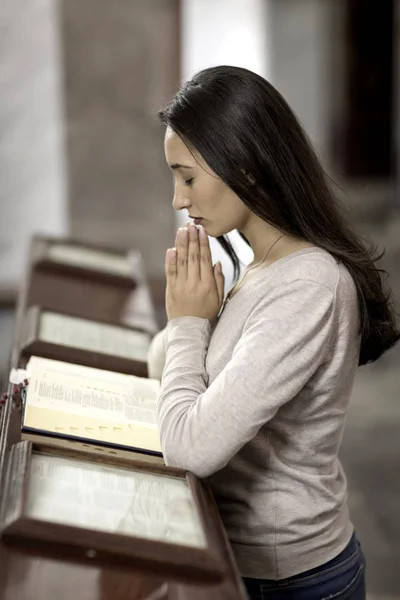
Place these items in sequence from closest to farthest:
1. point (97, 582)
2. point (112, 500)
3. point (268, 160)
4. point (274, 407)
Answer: point (97, 582) < point (112, 500) < point (274, 407) < point (268, 160)

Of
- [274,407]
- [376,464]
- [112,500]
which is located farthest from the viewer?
[376,464]

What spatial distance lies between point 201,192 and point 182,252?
0.53 ft

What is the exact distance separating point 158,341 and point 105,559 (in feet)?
2.97

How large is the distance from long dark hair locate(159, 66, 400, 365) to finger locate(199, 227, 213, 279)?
14 centimetres

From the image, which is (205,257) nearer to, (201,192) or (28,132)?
(201,192)

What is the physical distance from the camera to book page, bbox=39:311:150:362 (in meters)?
2.20

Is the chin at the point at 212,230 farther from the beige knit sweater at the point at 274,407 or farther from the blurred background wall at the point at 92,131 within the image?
the blurred background wall at the point at 92,131

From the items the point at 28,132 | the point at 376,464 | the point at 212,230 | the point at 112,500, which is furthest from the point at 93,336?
the point at 28,132

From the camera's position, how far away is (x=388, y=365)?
617 centimetres

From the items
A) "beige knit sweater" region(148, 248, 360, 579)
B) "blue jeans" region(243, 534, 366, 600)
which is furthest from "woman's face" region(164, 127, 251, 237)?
"blue jeans" region(243, 534, 366, 600)

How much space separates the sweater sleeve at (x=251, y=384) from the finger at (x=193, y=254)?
Answer: 21 centimetres

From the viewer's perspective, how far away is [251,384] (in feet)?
4.80

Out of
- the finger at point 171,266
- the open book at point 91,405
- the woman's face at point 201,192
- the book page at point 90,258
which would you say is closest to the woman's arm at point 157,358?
the open book at point 91,405

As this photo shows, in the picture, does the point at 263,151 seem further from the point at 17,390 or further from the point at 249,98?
the point at 17,390
